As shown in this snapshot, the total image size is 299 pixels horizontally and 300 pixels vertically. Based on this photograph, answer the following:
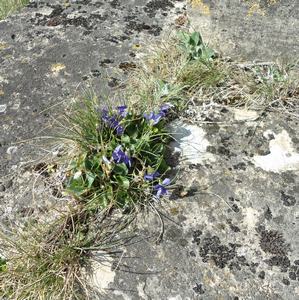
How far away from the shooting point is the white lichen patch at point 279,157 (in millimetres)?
2770

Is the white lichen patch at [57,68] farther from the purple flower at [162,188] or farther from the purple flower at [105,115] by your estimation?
the purple flower at [162,188]

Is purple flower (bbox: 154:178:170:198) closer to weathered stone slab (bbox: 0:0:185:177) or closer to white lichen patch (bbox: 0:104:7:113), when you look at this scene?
weathered stone slab (bbox: 0:0:185:177)

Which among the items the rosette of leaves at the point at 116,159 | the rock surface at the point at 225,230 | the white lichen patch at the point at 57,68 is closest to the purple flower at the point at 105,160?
the rosette of leaves at the point at 116,159

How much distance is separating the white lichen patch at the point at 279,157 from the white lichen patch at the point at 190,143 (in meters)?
0.30

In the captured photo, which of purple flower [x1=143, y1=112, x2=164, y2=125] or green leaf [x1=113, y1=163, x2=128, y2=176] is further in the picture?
purple flower [x1=143, y1=112, x2=164, y2=125]

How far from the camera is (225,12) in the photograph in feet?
10.9

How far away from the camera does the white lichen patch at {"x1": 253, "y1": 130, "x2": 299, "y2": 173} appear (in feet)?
9.09

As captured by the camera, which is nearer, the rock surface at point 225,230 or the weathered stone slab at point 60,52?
the rock surface at point 225,230

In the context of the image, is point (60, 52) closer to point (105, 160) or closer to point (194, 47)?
point (194, 47)

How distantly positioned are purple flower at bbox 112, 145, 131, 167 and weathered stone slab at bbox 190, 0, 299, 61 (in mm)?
1346

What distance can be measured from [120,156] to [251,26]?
57.7 inches

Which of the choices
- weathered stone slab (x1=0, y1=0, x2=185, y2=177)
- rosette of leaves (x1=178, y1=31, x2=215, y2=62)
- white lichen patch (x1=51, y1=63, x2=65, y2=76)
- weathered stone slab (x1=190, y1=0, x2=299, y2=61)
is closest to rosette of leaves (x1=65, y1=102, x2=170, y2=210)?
weathered stone slab (x1=0, y1=0, x2=185, y2=177)

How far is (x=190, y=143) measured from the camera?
2.91 meters

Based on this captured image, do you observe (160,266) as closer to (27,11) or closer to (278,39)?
(278,39)
